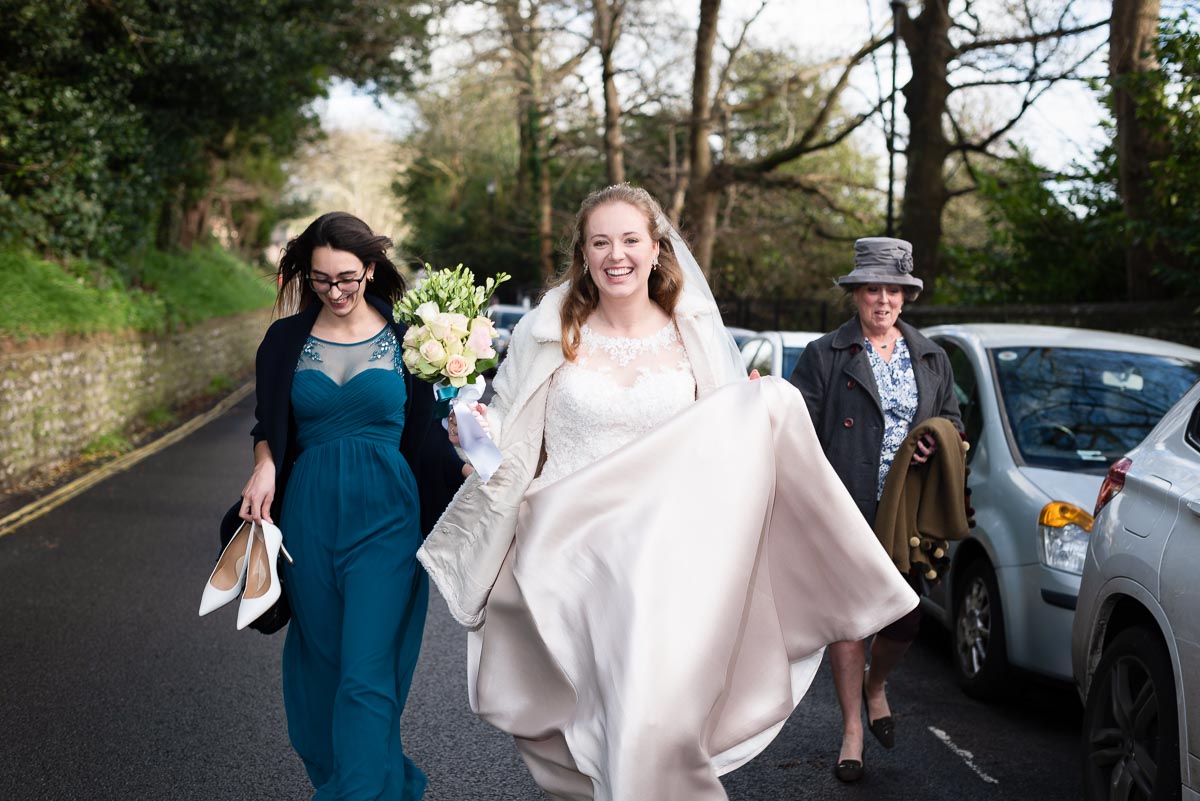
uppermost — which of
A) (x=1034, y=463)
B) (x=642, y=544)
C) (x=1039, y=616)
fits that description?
(x=642, y=544)

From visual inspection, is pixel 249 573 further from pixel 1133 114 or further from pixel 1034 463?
pixel 1133 114

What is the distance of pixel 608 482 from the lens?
150 inches

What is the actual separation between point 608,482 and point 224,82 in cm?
1677

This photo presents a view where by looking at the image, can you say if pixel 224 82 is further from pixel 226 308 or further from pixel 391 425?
pixel 391 425

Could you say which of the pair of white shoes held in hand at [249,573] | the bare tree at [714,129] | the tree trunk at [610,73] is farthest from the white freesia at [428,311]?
the tree trunk at [610,73]

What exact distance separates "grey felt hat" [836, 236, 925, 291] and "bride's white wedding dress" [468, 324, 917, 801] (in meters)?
1.45

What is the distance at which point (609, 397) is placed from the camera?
13.5 ft

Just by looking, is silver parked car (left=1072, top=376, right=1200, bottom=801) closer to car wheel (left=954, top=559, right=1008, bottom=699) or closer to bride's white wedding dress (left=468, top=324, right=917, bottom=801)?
bride's white wedding dress (left=468, top=324, right=917, bottom=801)

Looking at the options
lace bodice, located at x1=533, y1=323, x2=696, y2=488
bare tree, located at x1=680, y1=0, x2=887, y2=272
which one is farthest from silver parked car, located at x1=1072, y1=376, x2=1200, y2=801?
bare tree, located at x1=680, y1=0, x2=887, y2=272

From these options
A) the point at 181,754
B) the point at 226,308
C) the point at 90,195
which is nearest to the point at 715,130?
the point at 226,308

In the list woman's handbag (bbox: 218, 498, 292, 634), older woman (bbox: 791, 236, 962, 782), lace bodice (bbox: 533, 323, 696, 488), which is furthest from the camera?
older woman (bbox: 791, 236, 962, 782)

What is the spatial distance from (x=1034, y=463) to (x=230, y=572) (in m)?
4.05

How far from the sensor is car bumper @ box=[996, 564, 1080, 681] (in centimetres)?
556

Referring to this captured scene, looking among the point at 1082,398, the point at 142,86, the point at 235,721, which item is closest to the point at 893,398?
the point at 1082,398
